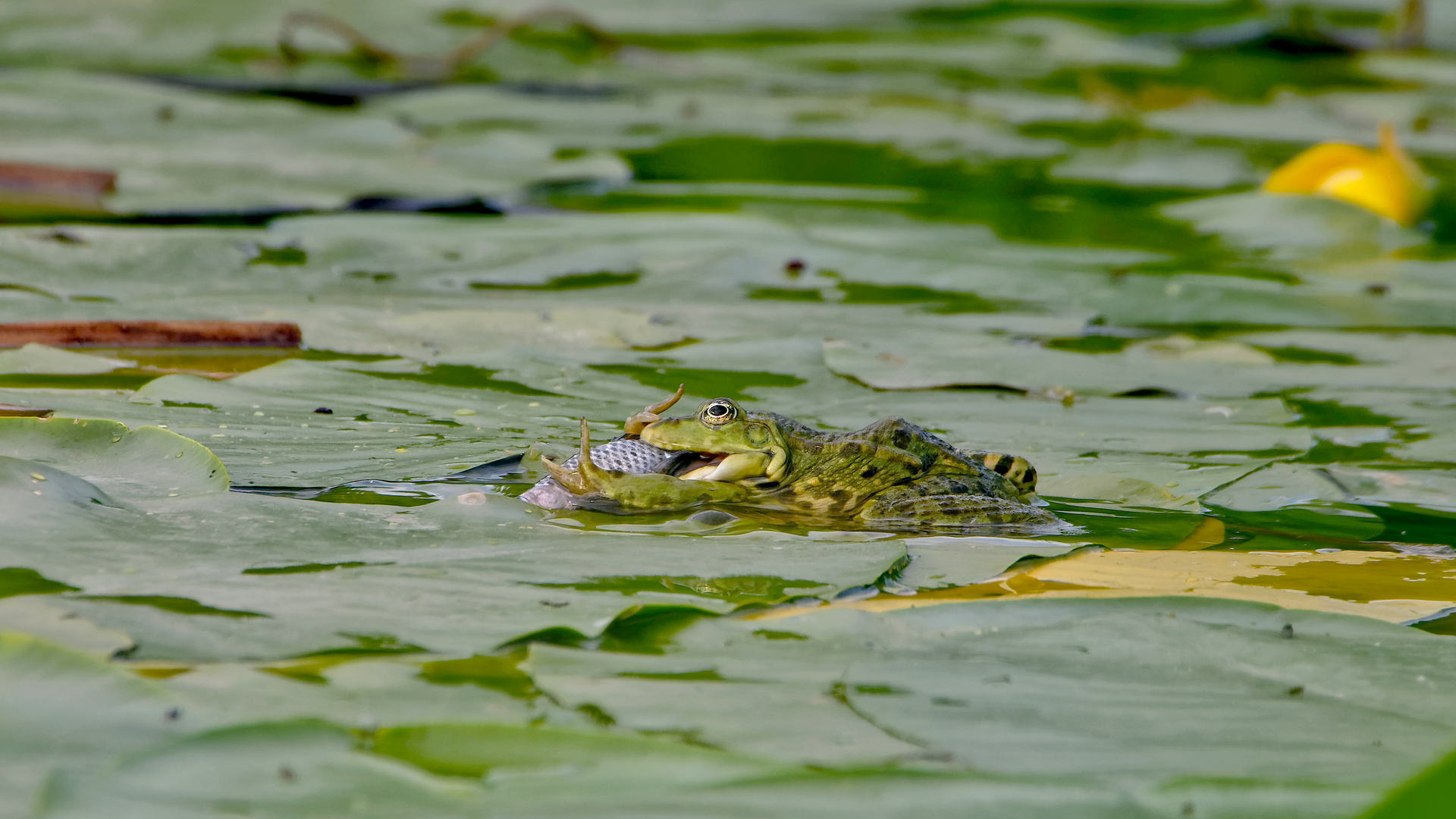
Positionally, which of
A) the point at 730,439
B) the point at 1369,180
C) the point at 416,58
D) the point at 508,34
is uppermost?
the point at 508,34

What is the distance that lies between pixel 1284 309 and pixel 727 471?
7.32 feet

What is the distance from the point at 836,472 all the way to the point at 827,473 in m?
0.02

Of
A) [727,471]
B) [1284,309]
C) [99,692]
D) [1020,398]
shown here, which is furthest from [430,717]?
[1284,309]

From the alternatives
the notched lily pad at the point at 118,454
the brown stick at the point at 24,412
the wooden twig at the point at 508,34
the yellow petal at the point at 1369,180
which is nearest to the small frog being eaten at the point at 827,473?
the notched lily pad at the point at 118,454

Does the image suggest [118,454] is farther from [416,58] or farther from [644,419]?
[416,58]

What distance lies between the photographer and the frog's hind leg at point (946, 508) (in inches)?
90.8

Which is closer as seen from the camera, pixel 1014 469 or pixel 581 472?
pixel 581 472

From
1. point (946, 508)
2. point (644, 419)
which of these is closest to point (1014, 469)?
point (946, 508)

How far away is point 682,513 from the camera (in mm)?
2334

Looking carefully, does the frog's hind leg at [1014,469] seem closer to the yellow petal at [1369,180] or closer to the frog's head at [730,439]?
the frog's head at [730,439]

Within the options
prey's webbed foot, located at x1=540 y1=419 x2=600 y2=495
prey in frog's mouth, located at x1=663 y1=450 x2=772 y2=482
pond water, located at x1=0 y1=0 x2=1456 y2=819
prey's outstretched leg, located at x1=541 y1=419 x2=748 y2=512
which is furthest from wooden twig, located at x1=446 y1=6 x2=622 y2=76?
prey's webbed foot, located at x1=540 y1=419 x2=600 y2=495

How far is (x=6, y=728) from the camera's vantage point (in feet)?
4.23

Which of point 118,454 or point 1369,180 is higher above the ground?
point 1369,180

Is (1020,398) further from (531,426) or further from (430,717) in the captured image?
(430,717)
